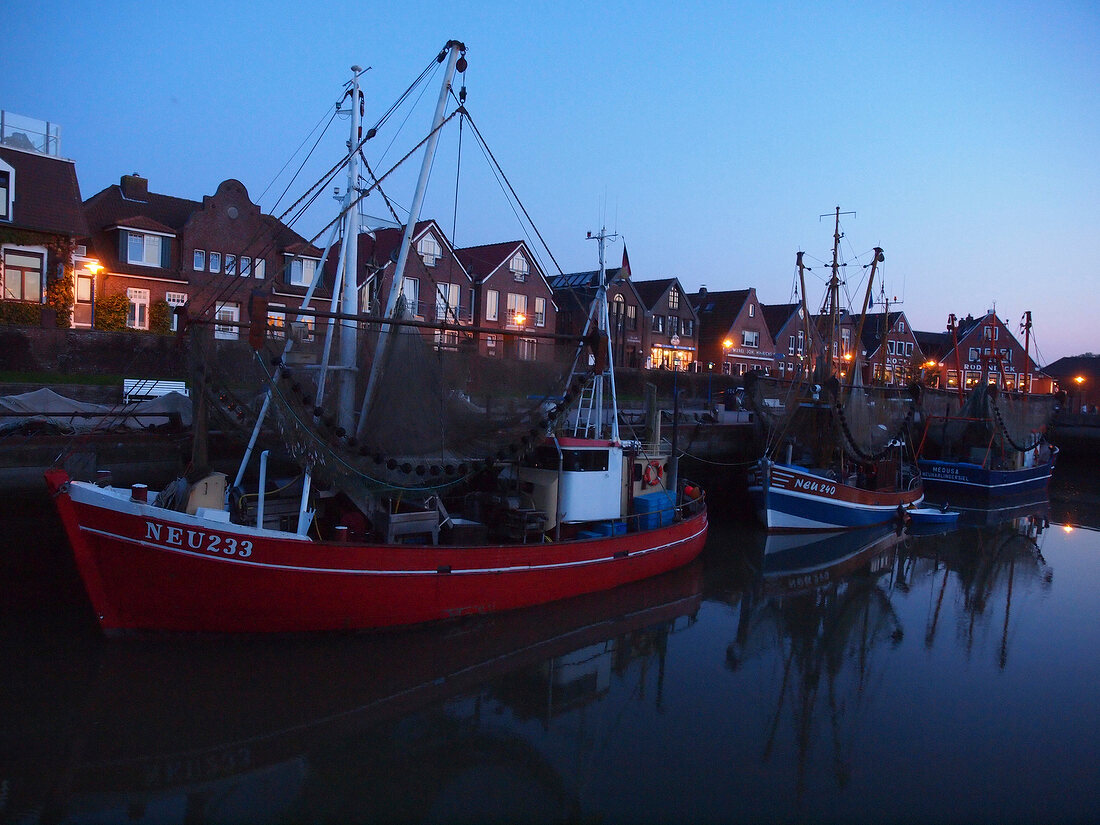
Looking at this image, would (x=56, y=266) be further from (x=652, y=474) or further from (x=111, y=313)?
(x=652, y=474)

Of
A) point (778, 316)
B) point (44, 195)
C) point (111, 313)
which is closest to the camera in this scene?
point (44, 195)

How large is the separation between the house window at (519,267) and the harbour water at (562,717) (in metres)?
31.4

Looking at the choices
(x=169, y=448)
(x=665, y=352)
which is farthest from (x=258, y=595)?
(x=665, y=352)

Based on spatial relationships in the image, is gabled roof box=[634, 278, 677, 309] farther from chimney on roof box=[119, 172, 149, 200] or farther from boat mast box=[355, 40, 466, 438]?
boat mast box=[355, 40, 466, 438]

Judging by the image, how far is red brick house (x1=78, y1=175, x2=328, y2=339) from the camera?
31.2m

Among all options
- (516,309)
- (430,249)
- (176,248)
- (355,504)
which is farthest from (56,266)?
(516,309)

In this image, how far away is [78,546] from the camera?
1000 cm

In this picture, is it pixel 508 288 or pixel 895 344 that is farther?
pixel 895 344

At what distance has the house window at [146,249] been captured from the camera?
3153 cm

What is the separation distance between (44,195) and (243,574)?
79.5ft

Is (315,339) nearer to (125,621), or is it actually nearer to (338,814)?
(125,621)

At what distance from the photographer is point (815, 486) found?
21.7 meters

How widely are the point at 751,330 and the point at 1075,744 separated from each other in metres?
51.2

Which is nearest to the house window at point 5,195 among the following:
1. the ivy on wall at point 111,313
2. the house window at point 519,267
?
the ivy on wall at point 111,313
